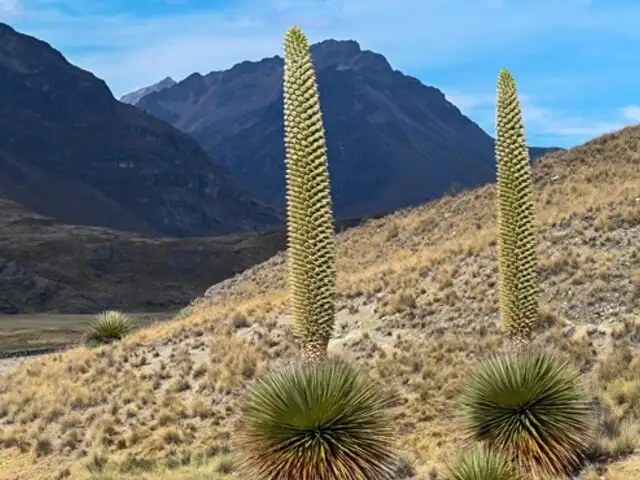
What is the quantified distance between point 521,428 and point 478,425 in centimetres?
65

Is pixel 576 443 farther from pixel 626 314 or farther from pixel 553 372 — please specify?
pixel 626 314

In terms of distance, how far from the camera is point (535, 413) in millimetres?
9438

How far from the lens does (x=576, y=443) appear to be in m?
9.52

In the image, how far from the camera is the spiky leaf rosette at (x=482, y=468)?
27.8 feet

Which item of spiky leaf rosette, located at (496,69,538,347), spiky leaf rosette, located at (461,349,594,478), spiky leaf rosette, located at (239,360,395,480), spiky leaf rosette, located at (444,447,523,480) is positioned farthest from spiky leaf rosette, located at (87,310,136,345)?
spiky leaf rosette, located at (444,447,523,480)

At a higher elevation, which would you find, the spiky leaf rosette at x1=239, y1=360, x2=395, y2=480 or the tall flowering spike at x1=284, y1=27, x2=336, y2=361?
the tall flowering spike at x1=284, y1=27, x2=336, y2=361

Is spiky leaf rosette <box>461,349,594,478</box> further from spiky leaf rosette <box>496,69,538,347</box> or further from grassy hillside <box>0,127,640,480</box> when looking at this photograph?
grassy hillside <box>0,127,640,480</box>

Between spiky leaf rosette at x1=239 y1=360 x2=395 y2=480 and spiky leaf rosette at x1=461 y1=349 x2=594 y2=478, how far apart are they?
62.3 inches

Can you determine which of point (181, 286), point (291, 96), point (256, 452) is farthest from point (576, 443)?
point (181, 286)

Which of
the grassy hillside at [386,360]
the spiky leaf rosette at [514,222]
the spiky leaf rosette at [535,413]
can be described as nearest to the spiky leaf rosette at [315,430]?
the spiky leaf rosette at [535,413]

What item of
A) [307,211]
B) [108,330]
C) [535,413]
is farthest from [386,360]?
[108,330]

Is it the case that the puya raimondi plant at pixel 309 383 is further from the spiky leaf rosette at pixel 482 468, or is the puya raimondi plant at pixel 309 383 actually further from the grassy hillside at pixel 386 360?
the grassy hillside at pixel 386 360

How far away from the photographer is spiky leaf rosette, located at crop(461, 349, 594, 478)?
930cm

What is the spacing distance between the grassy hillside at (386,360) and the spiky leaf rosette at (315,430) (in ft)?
6.69
